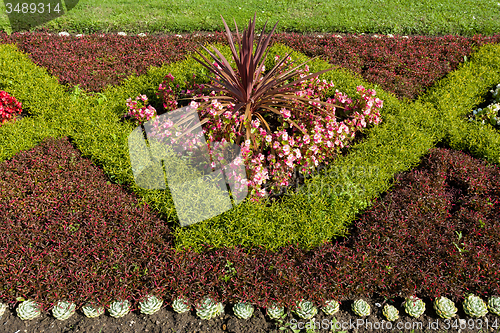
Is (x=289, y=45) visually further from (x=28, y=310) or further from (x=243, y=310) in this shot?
(x=28, y=310)

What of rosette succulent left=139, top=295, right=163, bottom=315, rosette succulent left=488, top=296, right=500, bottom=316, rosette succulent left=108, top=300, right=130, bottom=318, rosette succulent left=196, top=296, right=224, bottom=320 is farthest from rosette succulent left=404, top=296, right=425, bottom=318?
rosette succulent left=108, top=300, right=130, bottom=318

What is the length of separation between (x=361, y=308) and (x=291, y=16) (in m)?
6.87

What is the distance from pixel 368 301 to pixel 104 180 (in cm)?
315

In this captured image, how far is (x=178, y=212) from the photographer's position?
3.41m

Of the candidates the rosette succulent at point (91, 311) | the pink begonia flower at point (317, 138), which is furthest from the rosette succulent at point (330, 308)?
the rosette succulent at point (91, 311)

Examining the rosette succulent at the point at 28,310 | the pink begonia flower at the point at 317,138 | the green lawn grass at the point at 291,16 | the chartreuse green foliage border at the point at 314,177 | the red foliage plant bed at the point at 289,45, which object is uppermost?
the green lawn grass at the point at 291,16

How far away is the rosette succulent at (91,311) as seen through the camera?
9.36 feet

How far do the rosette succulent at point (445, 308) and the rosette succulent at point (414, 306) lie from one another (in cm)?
13

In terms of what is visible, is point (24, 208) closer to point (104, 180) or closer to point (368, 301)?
point (104, 180)

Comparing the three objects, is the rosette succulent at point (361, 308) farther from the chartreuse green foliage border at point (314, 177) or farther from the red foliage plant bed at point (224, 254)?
the chartreuse green foliage border at point (314, 177)

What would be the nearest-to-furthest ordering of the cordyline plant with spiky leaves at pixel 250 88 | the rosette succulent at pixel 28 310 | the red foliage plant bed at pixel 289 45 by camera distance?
the rosette succulent at pixel 28 310
the cordyline plant with spiky leaves at pixel 250 88
the red foliage plant bed at pixel 289 45

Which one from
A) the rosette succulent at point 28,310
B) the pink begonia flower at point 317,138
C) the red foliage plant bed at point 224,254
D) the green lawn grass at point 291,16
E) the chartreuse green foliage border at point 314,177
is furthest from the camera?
the green lawn grass at point 291,16

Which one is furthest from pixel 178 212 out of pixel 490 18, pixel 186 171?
pixel 490 18

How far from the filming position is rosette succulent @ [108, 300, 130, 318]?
9.37 ft
